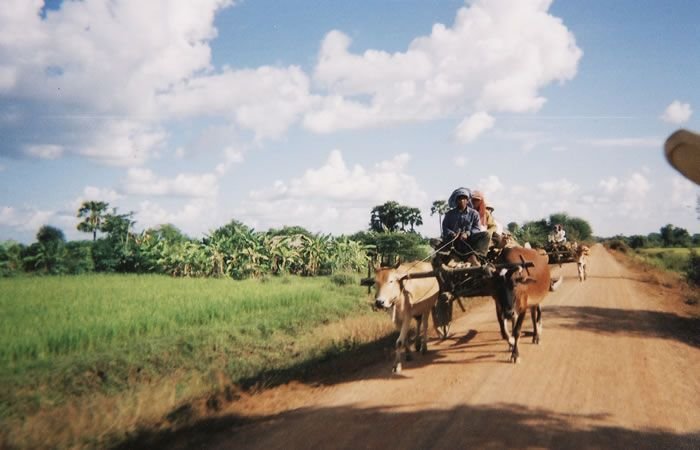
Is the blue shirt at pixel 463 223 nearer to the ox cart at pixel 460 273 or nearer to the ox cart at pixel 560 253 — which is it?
the ox cart at pixel 460 273

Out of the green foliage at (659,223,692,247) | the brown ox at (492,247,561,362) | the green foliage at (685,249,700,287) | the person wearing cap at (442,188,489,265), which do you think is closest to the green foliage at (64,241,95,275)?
the person wearing cap at (442,188,489,265)

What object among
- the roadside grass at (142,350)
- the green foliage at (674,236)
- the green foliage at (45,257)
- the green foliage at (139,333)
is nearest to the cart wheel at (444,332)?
the roadside grass at (142,350)

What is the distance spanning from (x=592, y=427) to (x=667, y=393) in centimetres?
204

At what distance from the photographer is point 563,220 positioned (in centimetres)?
8100

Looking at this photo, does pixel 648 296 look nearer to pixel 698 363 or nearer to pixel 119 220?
pixel 698 363

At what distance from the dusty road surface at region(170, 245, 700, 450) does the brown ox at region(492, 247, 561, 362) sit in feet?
1.83

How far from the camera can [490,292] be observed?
7.96 m

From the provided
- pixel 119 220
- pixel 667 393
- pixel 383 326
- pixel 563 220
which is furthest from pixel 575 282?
pixel 563 220

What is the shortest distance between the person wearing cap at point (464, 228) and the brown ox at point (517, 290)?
1.83 feet

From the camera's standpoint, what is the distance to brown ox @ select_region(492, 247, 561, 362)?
7.09m

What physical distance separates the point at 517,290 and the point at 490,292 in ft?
2.25

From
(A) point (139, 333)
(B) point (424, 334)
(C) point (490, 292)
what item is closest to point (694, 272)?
(C) point (490, 292)

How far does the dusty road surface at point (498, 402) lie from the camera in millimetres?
4898

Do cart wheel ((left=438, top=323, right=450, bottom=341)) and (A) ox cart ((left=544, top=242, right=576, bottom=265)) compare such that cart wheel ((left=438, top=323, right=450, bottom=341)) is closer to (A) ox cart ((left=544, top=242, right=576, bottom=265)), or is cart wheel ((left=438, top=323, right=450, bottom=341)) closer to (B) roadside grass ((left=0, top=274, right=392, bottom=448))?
(B) roadside grass ((left=0, top=274, right=392, bottom=448))
